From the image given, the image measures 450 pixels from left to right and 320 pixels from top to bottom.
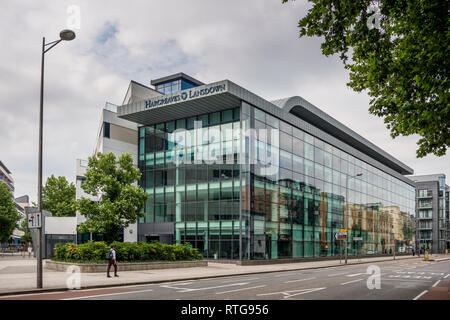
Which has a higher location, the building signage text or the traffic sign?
the building signage text

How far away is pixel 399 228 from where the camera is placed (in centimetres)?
8069

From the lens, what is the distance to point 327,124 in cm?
5378

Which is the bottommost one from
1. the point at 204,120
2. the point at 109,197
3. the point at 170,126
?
the point at 109,197

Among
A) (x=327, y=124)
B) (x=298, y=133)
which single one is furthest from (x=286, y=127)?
(x=327, y=124)

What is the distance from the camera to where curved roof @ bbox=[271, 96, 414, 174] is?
150 feet

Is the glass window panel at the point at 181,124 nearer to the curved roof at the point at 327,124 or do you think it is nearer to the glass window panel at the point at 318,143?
the curved roof at the point at 327,124

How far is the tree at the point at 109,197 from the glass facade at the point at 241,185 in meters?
8.64

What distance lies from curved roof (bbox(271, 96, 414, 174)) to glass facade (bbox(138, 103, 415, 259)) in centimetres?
257

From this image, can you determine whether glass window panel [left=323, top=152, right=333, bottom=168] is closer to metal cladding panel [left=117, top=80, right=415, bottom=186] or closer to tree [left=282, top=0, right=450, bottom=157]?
metal cladding panel [left=117, top=80, right=415, bottom=186]

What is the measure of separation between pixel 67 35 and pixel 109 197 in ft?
64.6

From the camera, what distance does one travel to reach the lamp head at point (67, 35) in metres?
15.5

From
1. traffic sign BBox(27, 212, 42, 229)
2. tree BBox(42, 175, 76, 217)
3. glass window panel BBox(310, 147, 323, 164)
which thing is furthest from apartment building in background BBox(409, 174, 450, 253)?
traffic sign BBox(27, 212, 42, 229)

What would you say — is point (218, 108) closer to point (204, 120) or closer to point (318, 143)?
point (204, 120)

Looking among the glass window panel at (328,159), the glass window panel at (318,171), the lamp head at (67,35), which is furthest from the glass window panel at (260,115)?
the lamp head at (67,35)
